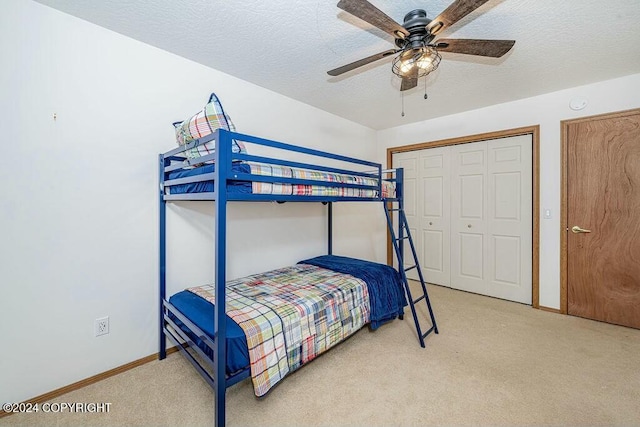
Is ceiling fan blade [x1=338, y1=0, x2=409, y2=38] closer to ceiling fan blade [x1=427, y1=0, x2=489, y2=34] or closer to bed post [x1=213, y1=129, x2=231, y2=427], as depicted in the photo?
ceiling fan blade [x1=427, y1=0, x2=489, y2=34]

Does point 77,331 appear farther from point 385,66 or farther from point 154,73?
point 385,66

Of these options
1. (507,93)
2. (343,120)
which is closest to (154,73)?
A: (343,120)

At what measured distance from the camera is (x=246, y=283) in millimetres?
2344

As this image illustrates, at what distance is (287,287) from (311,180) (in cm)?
94

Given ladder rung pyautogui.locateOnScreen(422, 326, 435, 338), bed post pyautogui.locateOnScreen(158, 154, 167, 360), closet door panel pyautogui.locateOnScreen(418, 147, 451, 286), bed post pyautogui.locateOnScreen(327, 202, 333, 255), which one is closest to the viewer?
bed post pyautogui.locateOnScreen(158, 154, 167, 360)

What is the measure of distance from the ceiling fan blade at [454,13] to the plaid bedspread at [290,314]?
1845mm

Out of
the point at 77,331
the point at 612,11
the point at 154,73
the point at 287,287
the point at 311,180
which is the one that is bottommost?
the point at 77,331

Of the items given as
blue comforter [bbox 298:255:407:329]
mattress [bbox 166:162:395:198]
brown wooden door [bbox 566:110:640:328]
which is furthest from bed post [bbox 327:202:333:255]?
brown wooden door [bbox 566:110:640:328]

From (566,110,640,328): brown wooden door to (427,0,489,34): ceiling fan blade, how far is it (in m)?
2.48

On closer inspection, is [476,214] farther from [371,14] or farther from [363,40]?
[371,14]

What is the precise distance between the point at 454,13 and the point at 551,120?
252 centimetres

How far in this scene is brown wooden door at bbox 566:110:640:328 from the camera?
2576 millimetres

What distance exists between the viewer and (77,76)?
5.77 feet

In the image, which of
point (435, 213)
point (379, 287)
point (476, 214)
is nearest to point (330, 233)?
point (379, 287)
